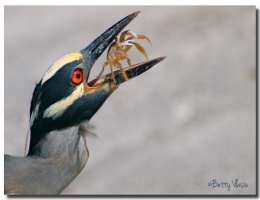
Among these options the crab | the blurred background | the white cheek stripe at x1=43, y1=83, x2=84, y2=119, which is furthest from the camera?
the blurred background

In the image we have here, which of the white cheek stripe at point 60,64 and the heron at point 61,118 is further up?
the white cheek stripe at point 60,64

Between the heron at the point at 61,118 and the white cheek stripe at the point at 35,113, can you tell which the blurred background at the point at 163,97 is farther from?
the white cheek stripe at the point at 35,113

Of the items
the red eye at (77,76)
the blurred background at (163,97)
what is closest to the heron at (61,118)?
the red eye at (77,76)

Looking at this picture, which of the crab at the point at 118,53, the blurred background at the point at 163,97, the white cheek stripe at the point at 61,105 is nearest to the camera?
the white cheek stripe at the point at 61,105

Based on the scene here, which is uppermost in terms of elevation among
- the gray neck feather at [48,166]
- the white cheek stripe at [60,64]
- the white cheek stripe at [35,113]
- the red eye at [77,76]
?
the white cheek stripe at [60,64]

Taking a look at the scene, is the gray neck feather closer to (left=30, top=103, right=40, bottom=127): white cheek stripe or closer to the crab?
(left=30, top=103, right=40, bottom=127): white cheek stripe

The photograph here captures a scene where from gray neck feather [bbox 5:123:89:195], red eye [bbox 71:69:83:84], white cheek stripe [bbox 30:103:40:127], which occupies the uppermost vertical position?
red eye [bbox 71:69:83:84]

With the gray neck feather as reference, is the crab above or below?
above

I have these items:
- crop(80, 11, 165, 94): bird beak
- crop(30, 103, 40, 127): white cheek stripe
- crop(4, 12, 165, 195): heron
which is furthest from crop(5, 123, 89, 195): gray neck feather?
crop(80, 11, 165, 94): bird beak
